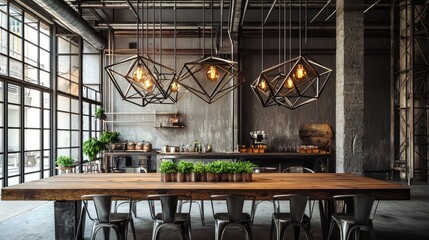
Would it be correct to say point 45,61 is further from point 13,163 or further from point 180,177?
point 180,177

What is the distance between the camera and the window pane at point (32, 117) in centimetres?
782

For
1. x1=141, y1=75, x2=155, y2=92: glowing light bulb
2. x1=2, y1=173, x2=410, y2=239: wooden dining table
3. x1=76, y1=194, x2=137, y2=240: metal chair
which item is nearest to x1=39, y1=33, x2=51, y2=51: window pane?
x1=141, y1=75, x2=155, y2=92: glowing light bulb

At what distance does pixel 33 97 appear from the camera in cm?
816

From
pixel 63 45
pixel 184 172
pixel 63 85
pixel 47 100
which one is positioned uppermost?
pixel 63 45

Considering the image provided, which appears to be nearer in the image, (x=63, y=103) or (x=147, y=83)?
(x=147, y=83)

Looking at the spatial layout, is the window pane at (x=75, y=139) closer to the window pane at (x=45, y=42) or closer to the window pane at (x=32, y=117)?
the window pane at (x=32, y=117)

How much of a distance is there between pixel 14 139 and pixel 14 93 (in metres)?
1.03

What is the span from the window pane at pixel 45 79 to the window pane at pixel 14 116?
56.2 inches

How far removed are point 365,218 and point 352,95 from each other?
3.23 m

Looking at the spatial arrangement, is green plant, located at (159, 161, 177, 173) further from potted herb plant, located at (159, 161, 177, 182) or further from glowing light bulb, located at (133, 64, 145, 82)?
glowing light bulb, located at (133, 64, 145, 82)

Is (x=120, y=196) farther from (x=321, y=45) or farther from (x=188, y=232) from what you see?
(x=321, y=45)

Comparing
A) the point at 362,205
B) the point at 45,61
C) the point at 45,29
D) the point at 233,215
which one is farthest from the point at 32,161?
the point at 362,205

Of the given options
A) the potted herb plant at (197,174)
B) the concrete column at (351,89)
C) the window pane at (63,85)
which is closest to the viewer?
the potted herb plant at (197,174)

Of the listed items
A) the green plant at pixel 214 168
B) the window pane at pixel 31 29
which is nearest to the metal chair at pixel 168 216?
the green plant at pixel 214 168
